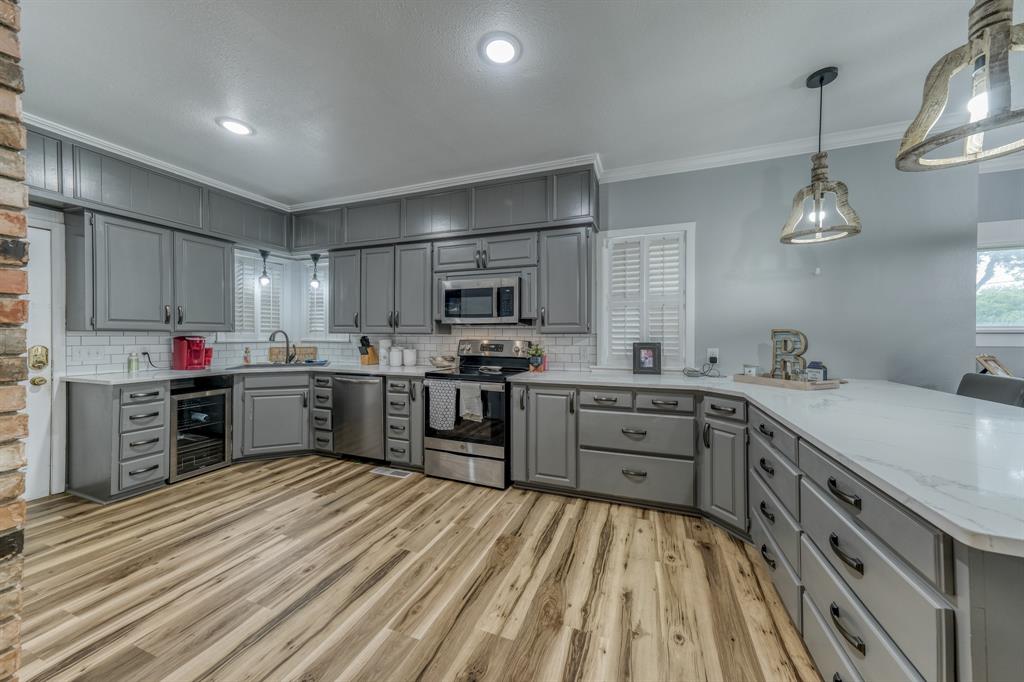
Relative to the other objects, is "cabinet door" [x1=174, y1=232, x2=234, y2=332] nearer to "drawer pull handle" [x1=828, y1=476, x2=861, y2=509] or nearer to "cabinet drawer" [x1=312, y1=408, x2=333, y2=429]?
"cabinet drawer" [x1=312, y1=408, x2=333, y2=429]

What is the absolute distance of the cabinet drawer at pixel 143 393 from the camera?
296 centimetres

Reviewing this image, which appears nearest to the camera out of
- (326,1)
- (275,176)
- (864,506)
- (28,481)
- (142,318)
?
(864,506)

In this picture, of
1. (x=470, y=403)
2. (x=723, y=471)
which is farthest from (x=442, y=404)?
(x=723, y=471)

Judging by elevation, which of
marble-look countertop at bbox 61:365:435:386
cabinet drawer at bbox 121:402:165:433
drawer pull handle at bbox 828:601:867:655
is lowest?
drawer pull handle at bbox 828:601:867:655

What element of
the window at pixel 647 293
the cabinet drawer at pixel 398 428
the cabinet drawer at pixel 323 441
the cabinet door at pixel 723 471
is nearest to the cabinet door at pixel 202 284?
the cabinet drawer at pixel 323 441

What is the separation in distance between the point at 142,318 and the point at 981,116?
5.09 meters

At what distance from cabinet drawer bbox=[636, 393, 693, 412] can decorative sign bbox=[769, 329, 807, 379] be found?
2.04ft

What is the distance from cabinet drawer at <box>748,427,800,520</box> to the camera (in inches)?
64.7

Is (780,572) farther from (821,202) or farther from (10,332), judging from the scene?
(10,332)

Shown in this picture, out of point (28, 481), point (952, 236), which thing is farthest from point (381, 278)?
point (952, 236)

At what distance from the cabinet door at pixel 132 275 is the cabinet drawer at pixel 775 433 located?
467 cm

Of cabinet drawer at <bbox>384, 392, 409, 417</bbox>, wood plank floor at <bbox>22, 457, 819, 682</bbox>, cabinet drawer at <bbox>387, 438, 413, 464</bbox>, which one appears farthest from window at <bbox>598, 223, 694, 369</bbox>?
cabinet drawer at <bbox>387, 438, 413, 464</bbox>

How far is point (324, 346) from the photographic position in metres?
4.87

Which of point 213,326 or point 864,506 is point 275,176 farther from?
point 864,506
